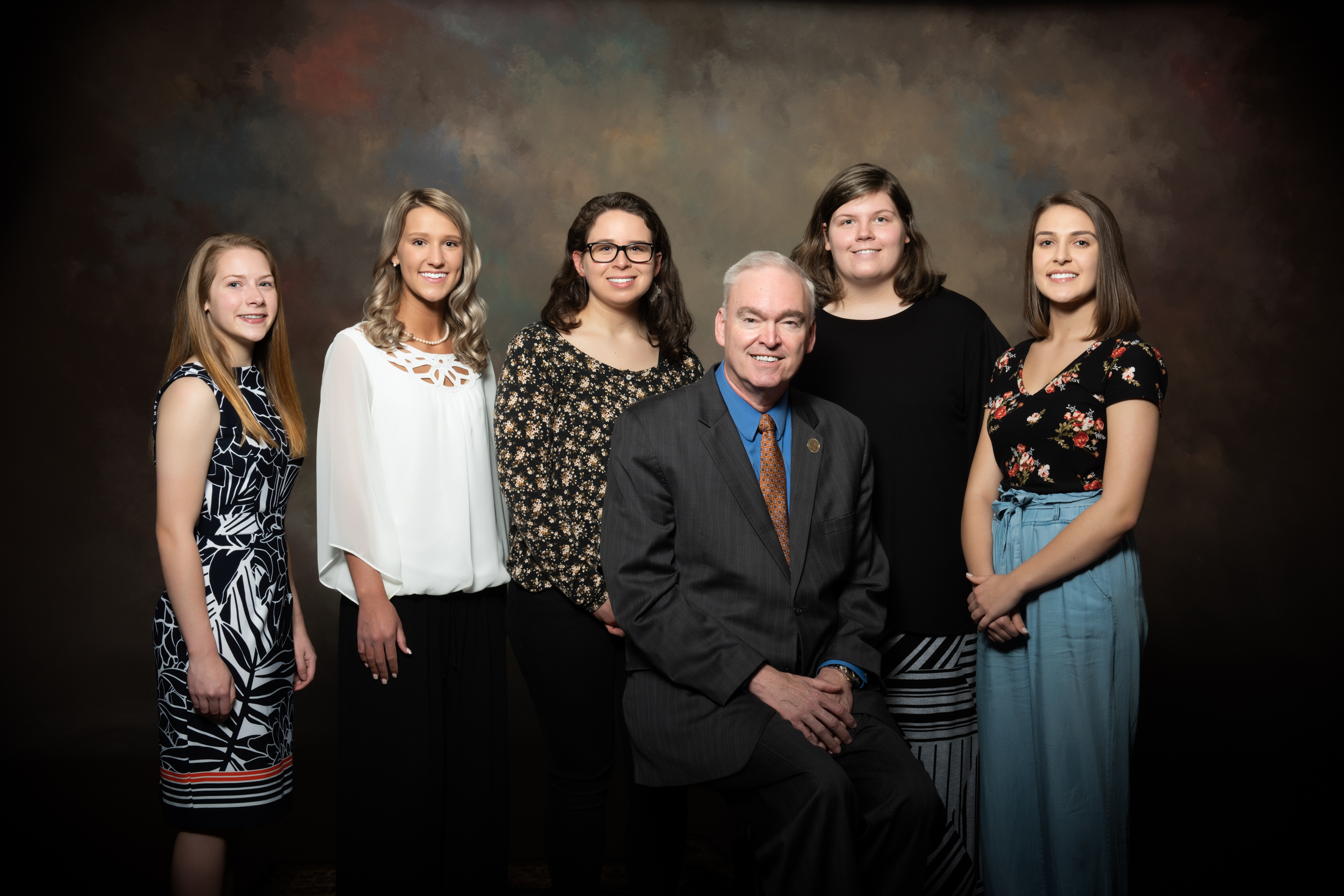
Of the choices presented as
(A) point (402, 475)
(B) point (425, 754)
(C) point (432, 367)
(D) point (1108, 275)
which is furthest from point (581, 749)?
(D) point (1108, 275)

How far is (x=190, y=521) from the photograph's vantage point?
2330 mm

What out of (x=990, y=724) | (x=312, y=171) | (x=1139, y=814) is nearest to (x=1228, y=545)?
(x=1139, y=814)

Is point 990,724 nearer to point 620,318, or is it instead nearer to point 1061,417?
point 1061,417

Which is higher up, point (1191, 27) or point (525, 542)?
point (1191, 27)

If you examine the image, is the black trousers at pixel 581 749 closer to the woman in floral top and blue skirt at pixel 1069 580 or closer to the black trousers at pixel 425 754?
the black trousers at pixel 425 754

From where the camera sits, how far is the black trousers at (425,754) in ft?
8.38

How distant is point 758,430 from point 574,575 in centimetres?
60

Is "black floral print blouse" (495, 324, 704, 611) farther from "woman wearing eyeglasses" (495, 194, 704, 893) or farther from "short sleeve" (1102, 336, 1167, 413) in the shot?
"short sleeve" (1102, 336, 1167, 413)

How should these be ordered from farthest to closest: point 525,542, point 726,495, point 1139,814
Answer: point 1139,814 → point 525,542 → point 726,495

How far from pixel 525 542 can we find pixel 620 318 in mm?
697

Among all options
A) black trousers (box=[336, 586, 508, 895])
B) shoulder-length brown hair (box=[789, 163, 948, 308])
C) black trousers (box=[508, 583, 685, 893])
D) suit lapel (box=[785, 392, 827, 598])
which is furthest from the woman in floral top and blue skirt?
black trousers (box=[336, 586, 508, 895])

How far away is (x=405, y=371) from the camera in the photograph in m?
2.53

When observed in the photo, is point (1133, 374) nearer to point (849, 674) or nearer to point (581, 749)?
point (849, 674)

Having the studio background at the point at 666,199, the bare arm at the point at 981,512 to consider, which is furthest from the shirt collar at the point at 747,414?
the studio background at the point at 666,199
